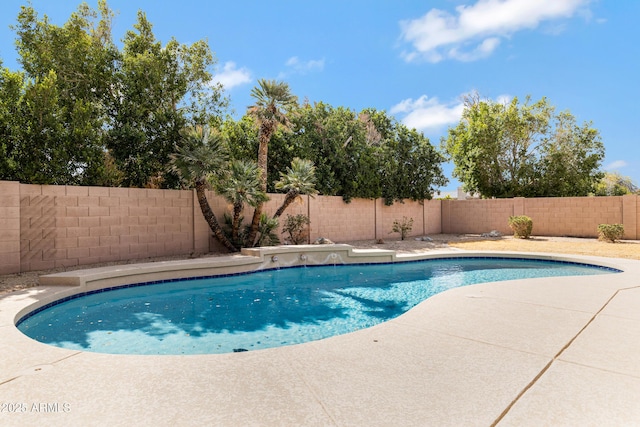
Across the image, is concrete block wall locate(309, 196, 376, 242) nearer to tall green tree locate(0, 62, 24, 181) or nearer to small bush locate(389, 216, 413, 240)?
small bush locate(389, 216, 413, 240)

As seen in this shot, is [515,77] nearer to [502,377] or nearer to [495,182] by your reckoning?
[495,182]

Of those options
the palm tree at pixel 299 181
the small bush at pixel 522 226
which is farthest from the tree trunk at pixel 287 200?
the small bush at pixel 522 226

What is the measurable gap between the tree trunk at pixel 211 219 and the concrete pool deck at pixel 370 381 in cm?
732

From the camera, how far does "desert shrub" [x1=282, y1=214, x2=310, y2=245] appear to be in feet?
46.3

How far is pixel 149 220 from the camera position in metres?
11.0

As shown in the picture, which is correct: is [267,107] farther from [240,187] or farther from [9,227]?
[9,227]

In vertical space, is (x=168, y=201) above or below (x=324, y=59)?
below

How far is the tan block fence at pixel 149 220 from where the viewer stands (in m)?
8.70

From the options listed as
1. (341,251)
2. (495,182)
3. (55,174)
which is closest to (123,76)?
(55,174)

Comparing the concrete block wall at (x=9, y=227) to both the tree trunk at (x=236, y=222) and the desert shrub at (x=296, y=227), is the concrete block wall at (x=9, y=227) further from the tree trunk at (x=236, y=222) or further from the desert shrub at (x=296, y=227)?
the desert shrub at (x=296, y=227)

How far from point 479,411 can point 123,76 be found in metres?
13.3

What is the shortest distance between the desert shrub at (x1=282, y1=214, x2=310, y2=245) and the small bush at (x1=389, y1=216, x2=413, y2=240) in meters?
5.97

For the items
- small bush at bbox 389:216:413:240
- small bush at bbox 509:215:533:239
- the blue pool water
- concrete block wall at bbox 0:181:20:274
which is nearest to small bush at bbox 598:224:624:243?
small bush at bbox 509:215:533:239

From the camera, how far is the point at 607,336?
377cm
